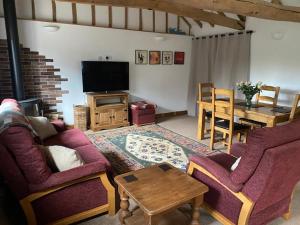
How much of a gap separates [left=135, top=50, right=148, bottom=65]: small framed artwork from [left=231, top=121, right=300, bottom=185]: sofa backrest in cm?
414

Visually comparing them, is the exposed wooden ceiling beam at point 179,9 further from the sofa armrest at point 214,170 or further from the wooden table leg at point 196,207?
the wooden table leg at point 196,207

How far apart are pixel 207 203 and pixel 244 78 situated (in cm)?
367

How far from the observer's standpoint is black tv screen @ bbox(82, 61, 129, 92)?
471 centimetres

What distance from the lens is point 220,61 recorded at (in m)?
5.43

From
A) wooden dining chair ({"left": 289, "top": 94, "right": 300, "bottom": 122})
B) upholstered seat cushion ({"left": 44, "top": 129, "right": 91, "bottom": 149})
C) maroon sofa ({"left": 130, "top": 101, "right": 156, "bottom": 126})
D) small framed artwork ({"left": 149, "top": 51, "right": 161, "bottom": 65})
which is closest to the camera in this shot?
upholstered seat cushion ({"left": 44, "top": 129, "right": 91, "bottom": 149})

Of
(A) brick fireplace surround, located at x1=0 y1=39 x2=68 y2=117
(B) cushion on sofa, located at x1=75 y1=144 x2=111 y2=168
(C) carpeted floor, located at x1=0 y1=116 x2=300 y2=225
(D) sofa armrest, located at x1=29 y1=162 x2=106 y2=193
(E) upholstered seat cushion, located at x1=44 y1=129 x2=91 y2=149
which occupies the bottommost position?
(C) carpeted floor, located at x1=0 y1=116 x2=300 y2=225

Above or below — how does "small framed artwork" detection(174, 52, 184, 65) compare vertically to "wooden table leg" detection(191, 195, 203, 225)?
above

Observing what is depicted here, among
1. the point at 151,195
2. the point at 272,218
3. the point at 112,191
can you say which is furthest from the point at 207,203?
the point at 112,191

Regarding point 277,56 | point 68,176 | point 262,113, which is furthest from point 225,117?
point 68,176

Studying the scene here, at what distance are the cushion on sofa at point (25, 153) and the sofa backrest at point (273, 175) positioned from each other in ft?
5.15

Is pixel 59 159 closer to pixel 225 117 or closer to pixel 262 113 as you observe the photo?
pixel 225 117

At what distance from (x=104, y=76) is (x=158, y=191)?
11.9ft

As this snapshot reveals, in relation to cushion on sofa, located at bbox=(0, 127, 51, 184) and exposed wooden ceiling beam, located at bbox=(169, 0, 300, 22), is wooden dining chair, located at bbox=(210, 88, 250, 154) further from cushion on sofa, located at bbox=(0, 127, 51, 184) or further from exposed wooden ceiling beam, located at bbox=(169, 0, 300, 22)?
cushion on sofa, located at bbox=(0, 127, 51, 184)

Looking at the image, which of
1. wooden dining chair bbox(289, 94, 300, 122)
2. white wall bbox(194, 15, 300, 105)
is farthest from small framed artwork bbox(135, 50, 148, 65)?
wooden dining chair bbox(289, 94, 300, 122)
